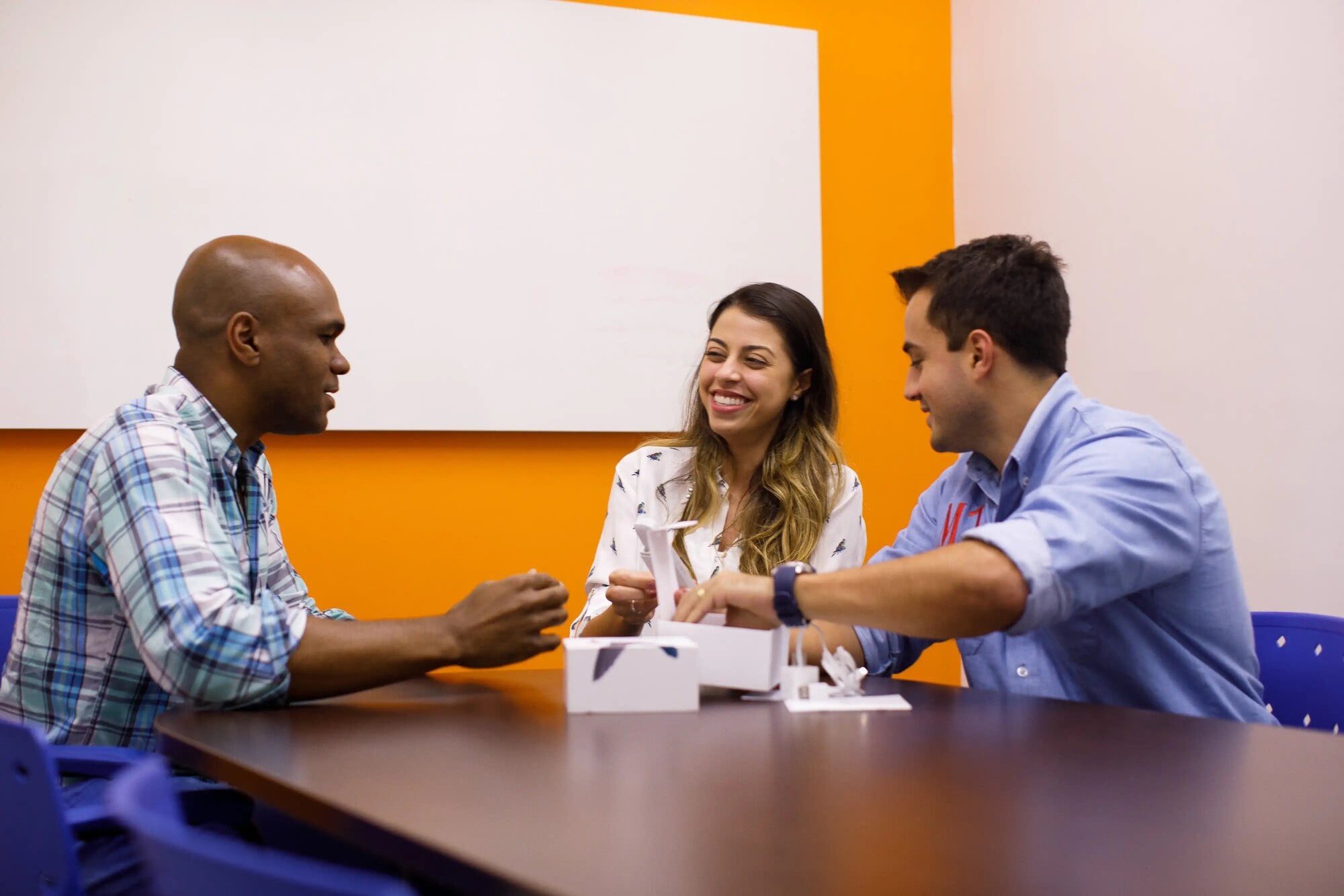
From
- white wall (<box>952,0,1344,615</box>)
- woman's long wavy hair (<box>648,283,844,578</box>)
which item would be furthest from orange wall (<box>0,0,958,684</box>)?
woman's long wavy hair (<box>648,283,844,578</box>)

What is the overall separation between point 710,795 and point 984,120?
353 cm

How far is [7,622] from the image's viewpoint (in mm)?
2006

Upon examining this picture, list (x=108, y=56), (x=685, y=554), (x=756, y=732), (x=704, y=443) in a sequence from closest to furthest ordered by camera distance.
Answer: (x=756, y=732), (x=685, y=554), (x=704, y=443), (x=108, y=56)

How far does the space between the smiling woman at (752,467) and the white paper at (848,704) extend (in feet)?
2.85

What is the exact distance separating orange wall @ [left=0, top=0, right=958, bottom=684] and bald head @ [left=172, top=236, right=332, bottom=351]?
1.41 meters

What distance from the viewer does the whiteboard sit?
3.04 metres

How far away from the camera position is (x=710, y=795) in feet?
3.30

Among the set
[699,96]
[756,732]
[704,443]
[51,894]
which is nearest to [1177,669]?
[756,732]

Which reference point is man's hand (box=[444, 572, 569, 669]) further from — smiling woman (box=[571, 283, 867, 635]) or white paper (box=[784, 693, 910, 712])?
smiling woman (box=[571, 283, 867, 635])

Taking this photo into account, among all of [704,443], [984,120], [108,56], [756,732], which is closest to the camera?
[756,732]

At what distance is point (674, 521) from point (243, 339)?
3.48 ft

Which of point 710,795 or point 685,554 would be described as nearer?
point 710,795

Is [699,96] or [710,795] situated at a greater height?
[699,96]

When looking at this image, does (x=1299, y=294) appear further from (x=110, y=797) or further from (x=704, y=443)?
(x=110, y=797)
